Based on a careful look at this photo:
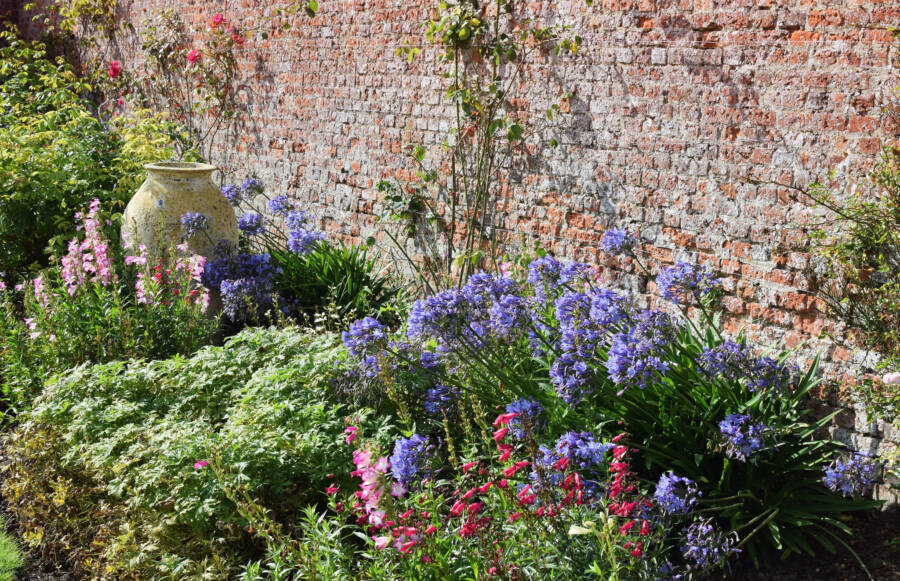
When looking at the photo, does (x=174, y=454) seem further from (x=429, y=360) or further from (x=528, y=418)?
(x=528, y=418)

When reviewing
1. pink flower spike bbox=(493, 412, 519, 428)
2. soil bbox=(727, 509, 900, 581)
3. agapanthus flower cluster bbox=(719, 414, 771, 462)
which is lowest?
soil bbox=(727, 509, 900, 581)

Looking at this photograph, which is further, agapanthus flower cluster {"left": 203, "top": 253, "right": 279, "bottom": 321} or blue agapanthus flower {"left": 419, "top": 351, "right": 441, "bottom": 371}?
agapanthus flower cluster {"left": 203, "top": 253, "right": 279, "bottom": 321}

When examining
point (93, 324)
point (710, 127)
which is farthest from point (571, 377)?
point (93, 324)

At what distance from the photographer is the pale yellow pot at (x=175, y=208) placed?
5.70m

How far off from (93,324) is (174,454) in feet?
6.11

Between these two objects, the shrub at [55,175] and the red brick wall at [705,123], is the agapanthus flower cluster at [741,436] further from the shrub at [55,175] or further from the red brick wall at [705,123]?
the shrub at [55,175]

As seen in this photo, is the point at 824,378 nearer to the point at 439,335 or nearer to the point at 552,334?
the point at 552,334

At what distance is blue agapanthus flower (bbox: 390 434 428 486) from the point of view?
2.58 m

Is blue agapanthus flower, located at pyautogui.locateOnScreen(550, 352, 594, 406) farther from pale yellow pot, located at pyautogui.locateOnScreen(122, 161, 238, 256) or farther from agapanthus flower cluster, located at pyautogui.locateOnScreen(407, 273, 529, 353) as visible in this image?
pale yellow pot, located at pyautogui.locateOnScreen(122, 161, 238, 256)

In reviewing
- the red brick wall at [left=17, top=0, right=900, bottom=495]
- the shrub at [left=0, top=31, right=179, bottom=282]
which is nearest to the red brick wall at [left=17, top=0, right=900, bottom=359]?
the red brick wall at [left=17, top=0, right=900, bottom=495]

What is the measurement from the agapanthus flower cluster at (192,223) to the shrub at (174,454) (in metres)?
1.47

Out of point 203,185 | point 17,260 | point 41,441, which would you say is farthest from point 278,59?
point 41,441

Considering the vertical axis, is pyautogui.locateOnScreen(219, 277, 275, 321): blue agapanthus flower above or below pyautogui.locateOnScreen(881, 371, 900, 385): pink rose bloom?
below

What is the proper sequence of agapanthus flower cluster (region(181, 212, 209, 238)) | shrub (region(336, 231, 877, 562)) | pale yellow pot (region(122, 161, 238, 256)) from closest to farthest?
shrub (region(336, 231, 877, 562))
agapanthus flower cluster (region(181, 212, 209, 238))
pale yellow pot (region(122, 161, 238, 256))
